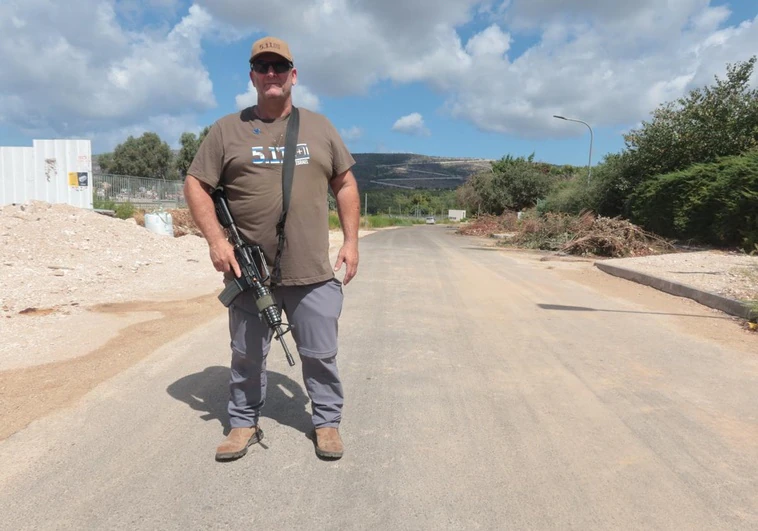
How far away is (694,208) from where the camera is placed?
1595 centimetres

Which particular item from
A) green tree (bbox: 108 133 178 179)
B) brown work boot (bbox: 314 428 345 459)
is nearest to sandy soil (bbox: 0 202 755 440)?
brown work boot (bbox: 314 428 345 459)

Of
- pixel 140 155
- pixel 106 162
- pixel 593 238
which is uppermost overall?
pixel 140 155

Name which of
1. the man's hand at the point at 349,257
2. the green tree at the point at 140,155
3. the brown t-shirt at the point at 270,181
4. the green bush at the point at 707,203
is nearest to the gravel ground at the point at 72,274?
the brown t-shirt at the point at 270,181

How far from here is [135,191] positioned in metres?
22.2

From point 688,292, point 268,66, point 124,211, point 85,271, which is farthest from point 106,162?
point 268,66

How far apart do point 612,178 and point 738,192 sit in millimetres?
8922

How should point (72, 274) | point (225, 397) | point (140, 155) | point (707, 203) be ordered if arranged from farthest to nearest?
point (140, 155) < point (707, 203) < point (72, 274) < point (225, 397)

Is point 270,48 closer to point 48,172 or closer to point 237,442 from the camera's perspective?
point 237,442

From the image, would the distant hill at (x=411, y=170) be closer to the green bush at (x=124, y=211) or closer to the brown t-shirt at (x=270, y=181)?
the green bush at (x=124, y=211)

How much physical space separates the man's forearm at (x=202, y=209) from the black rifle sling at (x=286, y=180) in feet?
1.02

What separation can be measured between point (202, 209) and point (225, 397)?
1559mm

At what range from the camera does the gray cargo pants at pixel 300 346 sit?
2881 mm

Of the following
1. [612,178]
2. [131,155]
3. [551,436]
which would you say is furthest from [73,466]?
[131,155]

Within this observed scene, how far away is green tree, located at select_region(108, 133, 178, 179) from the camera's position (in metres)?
56.9
